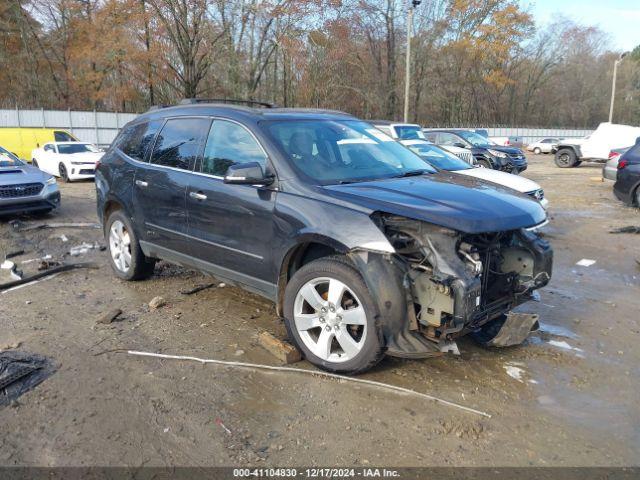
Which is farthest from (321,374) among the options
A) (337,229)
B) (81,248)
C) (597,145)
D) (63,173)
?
(597,145)

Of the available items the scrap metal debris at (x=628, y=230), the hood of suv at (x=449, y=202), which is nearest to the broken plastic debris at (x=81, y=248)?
the hood of suv at (x=449, y=202)

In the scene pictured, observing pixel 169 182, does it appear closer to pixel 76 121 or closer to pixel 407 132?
pixel 407 132

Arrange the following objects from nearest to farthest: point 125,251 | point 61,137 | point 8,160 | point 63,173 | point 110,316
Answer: point 110,316
point 125,251
point 8,160
point 63,173
point 61,137

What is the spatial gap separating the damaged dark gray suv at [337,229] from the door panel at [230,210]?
13 millimetres

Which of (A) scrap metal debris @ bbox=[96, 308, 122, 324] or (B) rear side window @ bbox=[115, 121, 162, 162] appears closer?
(A) scrap metal debris @ bbox=[96, 308, 122, 324]

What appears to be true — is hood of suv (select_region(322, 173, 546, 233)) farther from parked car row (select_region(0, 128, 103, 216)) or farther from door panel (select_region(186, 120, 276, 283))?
parked car row (select_region(0, 128, 103, 216))

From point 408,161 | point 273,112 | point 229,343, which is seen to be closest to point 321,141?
point 273,112

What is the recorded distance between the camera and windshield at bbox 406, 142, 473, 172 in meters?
8.94

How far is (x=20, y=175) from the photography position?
9.73 m

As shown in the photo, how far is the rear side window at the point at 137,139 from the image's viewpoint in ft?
18.3

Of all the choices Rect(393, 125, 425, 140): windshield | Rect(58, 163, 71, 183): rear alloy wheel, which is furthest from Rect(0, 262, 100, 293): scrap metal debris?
Rect(58, 163, 71, 183): rear alloy wheel

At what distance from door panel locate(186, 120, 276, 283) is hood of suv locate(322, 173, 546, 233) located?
2.27ft

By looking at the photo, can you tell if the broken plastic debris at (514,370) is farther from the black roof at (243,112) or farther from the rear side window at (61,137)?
the rear side window at (61,137)

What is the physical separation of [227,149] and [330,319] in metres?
1.84
